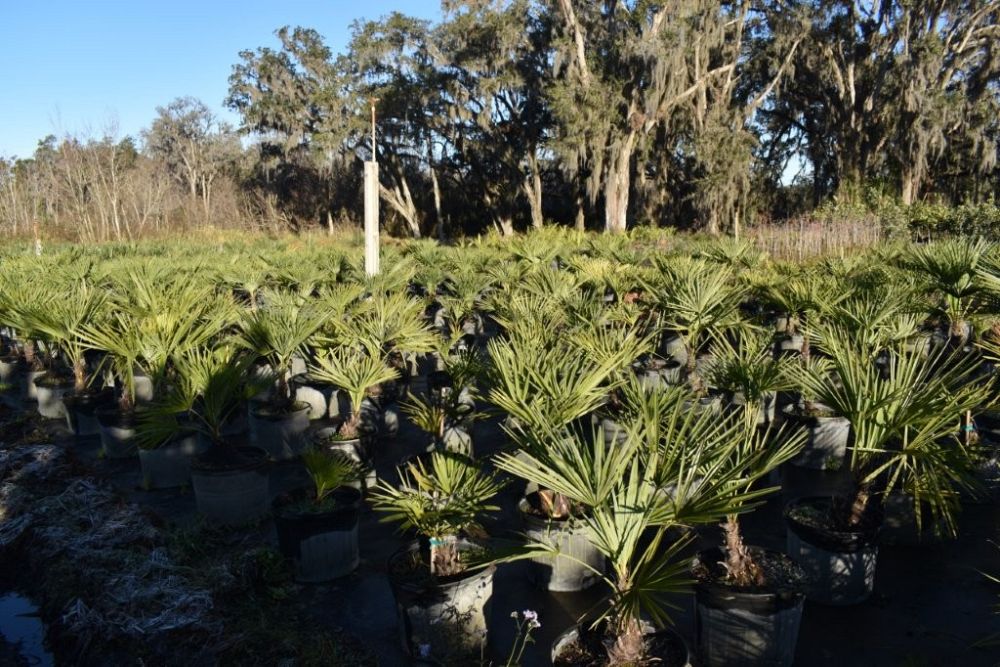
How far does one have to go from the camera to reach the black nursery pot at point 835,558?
12.2ft

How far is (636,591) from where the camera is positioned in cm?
246

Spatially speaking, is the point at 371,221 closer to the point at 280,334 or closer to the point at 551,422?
the point at 280,334

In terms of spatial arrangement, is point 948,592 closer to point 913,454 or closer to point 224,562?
point 913,454

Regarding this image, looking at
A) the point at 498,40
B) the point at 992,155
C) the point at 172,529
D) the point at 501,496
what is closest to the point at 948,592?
the point at 501,496

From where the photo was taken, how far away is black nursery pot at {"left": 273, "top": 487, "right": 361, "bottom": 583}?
4242 mm

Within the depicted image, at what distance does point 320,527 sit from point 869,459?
10.1 feet

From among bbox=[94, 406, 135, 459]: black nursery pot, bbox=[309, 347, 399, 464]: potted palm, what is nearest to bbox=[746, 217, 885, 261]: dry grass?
bbox=[309, 347, 399, 464]: potted palm

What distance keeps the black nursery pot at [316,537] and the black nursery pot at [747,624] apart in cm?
215

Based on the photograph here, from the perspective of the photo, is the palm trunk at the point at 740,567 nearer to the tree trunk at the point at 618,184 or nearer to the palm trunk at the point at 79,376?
the palm trunk at the point at 79,376

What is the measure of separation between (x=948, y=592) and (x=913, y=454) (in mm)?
1396

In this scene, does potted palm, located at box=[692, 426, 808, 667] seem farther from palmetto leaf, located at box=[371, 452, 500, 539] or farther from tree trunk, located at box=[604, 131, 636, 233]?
tree trunk, located at box=[604, 131, 636, 233]

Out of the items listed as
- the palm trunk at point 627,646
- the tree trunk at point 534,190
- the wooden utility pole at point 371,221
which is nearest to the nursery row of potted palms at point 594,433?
the palm trunk at point 627,646

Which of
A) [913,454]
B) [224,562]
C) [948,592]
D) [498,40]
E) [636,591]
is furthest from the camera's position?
[498,40]

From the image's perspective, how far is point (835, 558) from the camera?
3.77m
